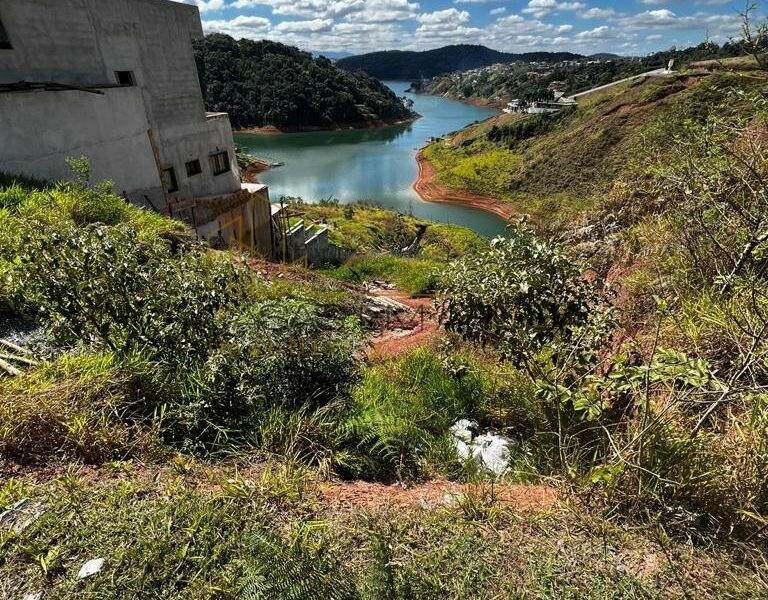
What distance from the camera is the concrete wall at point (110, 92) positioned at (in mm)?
8016

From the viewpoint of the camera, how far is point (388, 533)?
7.36 feet

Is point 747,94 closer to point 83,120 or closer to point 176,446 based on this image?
point 176,446

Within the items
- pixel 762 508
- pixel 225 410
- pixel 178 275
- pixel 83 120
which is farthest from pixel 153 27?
pixel 762 508

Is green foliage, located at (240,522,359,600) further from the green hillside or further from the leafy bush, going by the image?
the green hillside

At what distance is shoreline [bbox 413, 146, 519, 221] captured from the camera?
4003 centimetres

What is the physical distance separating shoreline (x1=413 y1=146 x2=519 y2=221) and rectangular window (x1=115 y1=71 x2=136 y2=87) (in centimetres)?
3112

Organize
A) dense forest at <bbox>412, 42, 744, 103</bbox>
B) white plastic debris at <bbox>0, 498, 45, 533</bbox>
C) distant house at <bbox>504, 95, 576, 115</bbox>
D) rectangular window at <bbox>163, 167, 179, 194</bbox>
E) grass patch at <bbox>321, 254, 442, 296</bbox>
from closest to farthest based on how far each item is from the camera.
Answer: white plastic debris at <bbox>0, 498, 45, 533</bbox> < rectangular window at <bbox>163, 167, 179, 194</bbox> < grass patch at <bbox>321, 254, 442, 296</bbox> < distant house at <bbox>504, 95, 576, 115</bbox> < dense forest at <bbox>412, 42, 744, 103</bbox>

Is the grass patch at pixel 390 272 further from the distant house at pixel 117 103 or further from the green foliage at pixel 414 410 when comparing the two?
the green foliage at pixel 414 410

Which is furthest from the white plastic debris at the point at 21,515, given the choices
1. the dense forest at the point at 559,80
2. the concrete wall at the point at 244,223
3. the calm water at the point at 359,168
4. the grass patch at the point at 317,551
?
the dense forest at the point at 559,80

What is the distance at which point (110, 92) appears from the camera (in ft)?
29.8

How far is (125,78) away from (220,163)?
3285 mm

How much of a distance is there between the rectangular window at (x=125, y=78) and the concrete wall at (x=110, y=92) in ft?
0.37

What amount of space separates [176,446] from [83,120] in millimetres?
8602

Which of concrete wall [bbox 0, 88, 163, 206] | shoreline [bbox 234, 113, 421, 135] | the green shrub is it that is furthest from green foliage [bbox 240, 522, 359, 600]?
shoreline [bbox 234, 113, 421, 135]
